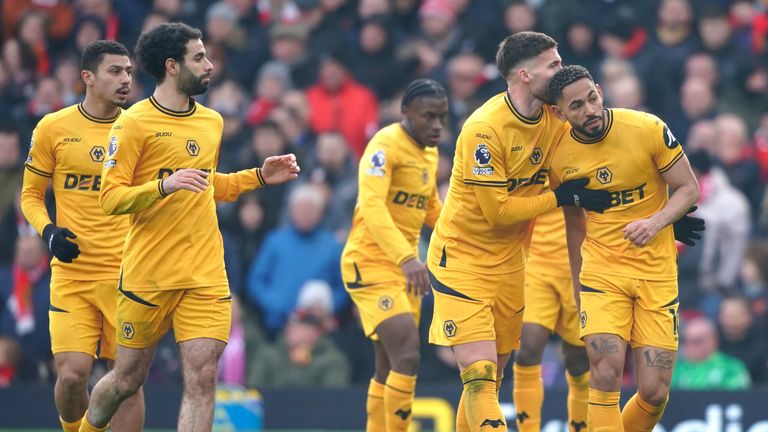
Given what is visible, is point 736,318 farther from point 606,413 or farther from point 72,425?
point 72,425

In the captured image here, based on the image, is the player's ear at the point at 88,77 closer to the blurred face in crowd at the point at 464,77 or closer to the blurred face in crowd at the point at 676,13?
the blurred face in crowd at the point at 464,77

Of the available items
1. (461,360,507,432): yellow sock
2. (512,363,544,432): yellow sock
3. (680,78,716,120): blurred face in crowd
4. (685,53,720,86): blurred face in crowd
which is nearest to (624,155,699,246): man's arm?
(461,360,507,432): yellow sock

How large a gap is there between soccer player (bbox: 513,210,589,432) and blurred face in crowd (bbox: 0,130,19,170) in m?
7.11

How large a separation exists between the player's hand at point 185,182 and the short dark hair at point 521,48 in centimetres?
222

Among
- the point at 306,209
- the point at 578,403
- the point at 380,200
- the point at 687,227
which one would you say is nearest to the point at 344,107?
the point at 306,209

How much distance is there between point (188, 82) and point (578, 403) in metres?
3.90

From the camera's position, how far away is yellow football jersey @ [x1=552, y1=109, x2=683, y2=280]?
8.92 metres

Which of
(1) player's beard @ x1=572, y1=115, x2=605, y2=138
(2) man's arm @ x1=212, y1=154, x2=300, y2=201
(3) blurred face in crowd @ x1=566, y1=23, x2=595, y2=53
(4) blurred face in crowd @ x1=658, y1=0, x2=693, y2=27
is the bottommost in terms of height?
(2) man's arm @ x1=212, y1=154, x2=300, y2=201

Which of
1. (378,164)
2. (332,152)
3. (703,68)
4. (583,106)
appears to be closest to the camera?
(583,106)

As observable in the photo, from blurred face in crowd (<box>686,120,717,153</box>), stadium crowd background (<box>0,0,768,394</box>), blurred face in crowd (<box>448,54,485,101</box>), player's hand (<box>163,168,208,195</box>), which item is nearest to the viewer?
player's hand (<box>163,168,208,195</box>)

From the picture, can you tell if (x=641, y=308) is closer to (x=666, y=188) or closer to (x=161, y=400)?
(x=666, y=188)

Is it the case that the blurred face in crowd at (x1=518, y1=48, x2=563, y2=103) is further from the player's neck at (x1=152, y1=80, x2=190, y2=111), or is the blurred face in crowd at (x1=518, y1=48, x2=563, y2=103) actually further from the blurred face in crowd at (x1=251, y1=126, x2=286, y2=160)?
the blurred face in crowd at (x1=251, y1=126, x2=286, y2=160)

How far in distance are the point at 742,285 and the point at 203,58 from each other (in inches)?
279

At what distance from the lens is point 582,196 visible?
9.03 metres
